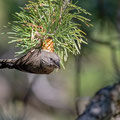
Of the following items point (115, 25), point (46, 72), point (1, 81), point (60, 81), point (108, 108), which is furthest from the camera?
point (1, 81)

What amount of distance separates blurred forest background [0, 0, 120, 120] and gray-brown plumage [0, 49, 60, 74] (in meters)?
0.34

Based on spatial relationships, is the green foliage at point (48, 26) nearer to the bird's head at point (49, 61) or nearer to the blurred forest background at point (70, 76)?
the bird's head at point (49, 61)

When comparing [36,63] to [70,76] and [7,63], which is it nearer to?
[7,63]

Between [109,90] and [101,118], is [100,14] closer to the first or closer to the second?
[109,90]

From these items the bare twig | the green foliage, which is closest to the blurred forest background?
the bare twig

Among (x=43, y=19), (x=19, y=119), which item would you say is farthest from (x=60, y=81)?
(x=43, y=19)

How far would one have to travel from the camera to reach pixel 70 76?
9.35ft

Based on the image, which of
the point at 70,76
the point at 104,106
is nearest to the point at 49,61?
the point at 104,106

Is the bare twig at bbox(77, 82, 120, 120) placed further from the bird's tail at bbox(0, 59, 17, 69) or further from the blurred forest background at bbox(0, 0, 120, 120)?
the bird's tail at bbox(0, 59, 17, 69)

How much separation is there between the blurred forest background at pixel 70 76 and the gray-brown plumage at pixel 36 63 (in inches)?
13.2

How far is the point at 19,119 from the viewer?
0.99 meters

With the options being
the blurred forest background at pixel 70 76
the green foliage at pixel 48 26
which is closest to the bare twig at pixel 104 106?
the blurred forest background at pixel 70 76

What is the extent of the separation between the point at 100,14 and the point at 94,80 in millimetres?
1229

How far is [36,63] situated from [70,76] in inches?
88.3
